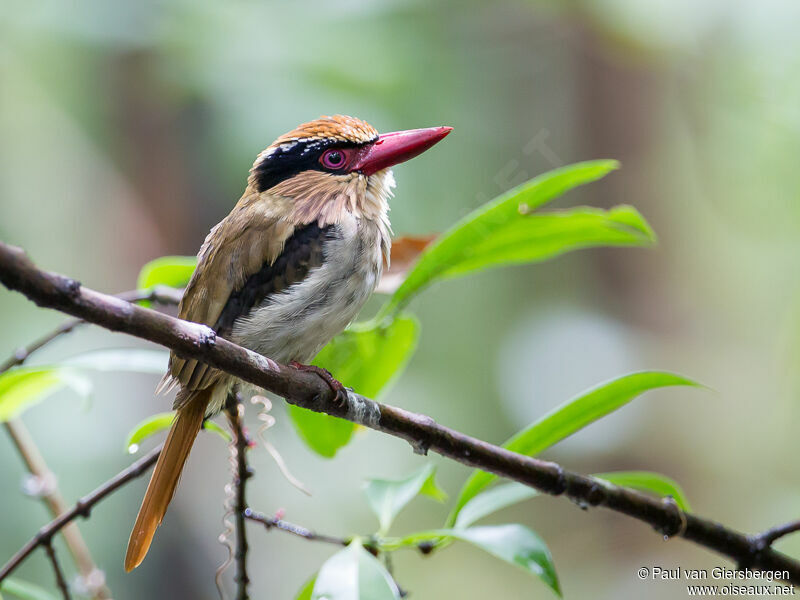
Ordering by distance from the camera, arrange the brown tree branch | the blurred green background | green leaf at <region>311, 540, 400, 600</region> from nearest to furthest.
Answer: the brown tree branch
green leaf at <region>311, 540, 400, 600</region>
the blurred green background

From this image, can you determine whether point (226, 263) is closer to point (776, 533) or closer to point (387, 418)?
point (387, 418)

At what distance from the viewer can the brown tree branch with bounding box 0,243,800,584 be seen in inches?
26.7

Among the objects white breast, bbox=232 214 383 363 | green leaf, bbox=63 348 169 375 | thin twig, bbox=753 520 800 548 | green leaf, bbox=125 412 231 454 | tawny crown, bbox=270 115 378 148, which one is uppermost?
tawny crown, bbox=270 115 378 148

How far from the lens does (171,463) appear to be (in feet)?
3.79

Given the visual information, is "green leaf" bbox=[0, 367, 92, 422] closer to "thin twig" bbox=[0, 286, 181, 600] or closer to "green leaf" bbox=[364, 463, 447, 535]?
"thin twig" bbox=[0, 286, 181, 600]

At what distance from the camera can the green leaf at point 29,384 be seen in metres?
1.16

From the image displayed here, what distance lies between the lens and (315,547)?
2.98 meters

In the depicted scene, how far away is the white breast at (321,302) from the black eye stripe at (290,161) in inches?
4.7

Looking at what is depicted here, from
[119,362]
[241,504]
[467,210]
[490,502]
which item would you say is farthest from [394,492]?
[467,210]

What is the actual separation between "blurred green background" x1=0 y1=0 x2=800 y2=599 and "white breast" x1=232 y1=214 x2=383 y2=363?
117 centimetres

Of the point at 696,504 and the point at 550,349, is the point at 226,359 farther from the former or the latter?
the point at 696,504

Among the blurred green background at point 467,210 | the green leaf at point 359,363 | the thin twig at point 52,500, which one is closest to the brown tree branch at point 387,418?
the green leaf at point 359,363

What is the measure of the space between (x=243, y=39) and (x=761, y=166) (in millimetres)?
1946

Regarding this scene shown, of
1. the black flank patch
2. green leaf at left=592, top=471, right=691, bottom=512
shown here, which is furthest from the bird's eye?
green leaf at left=592, top=471, right=691, bottom=512
